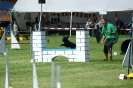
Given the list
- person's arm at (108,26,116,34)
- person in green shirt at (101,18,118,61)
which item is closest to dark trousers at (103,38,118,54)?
person in green shirt at (101,18,118,61)

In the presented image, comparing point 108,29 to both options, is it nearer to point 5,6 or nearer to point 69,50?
point 69,50

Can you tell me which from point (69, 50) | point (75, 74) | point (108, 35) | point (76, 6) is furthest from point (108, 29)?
point (76, 6)

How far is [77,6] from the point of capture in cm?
5050

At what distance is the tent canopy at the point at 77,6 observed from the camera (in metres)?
49.6

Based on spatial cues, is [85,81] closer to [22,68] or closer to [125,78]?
[125,78]

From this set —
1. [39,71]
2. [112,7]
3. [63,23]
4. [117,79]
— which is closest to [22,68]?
[39,71]

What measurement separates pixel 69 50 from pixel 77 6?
25515mm

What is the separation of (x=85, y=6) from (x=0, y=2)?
15921 mm

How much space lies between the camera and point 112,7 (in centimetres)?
4984

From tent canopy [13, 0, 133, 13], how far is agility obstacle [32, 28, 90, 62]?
2418 cm

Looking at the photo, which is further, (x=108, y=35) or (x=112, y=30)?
(x=108, y=35)

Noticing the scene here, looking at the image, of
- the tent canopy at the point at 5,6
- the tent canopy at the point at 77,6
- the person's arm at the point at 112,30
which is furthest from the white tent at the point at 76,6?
the person's arm at the point at 112,30

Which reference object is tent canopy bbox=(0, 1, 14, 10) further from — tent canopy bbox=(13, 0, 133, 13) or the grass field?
the grass field

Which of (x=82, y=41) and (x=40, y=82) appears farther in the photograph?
(x=82, y=41)
